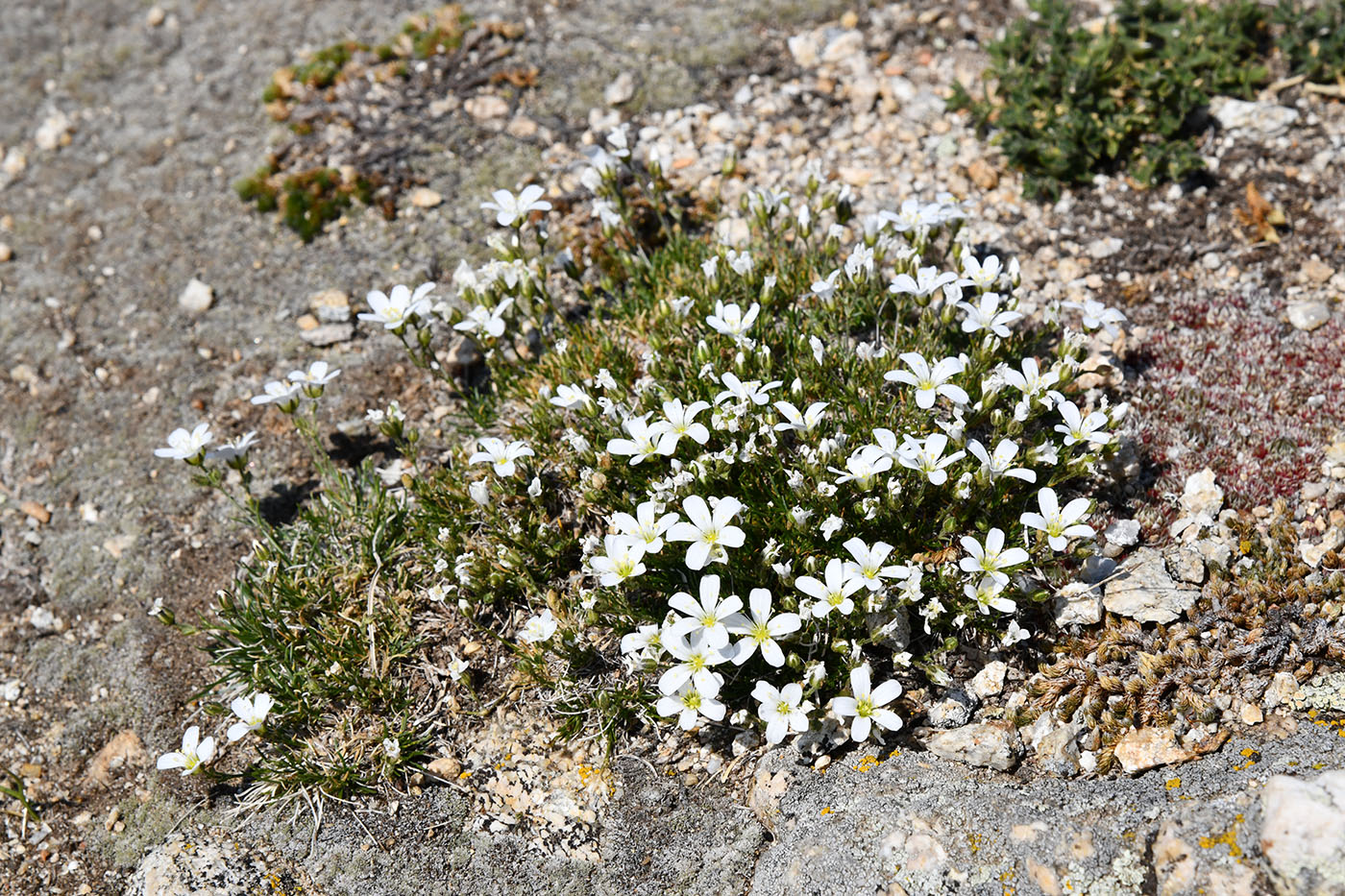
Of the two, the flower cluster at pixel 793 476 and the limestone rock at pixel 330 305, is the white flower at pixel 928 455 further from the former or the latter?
the limestone rock at pixel 330 305

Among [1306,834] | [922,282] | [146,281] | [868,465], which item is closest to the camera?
[1306,834]

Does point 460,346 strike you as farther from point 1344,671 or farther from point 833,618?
point 1344,671

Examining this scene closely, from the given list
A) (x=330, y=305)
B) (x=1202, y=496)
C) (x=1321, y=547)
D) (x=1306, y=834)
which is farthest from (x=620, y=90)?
(x=1306, y=834)

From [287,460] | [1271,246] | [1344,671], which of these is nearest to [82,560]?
[287,460]

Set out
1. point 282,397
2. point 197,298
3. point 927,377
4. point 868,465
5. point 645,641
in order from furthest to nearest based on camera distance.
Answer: point 197,298 < point 282,397 < point 927,377 < point 868,465 < point 645,641

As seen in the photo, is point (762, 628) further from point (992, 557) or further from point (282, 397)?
point (282, 397)

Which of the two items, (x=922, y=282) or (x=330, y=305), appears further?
(x=330, y=305)

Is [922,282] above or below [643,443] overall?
above
